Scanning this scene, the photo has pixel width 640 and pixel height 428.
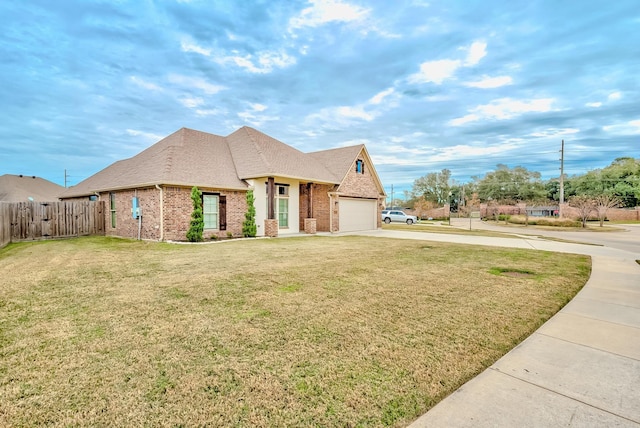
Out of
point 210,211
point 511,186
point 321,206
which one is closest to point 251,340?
point 210,211

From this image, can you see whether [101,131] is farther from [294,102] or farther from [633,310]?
[633,310]

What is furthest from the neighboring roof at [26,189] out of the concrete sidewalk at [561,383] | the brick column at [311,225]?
the concrete sidewalk at [561,383]

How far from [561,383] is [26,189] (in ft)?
165

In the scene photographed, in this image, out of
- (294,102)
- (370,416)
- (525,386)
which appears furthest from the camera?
(294,102)

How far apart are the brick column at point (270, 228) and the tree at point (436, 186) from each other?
61848mm

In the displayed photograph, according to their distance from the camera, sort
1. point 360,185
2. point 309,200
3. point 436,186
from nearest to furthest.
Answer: point 309,200
point 360,185
point 436,186

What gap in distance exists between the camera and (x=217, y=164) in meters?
17.0

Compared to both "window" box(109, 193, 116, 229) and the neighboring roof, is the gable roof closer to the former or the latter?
"window" box(109, 193, 116, 229)

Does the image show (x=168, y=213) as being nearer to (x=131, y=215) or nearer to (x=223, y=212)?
(x=223, y=212)

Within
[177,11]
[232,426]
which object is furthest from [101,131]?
[232,426]

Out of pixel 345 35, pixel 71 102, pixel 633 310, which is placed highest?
pixel 345 35

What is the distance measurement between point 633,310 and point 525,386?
404cm

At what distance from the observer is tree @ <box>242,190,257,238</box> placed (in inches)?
642

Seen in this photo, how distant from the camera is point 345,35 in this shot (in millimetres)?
15258
